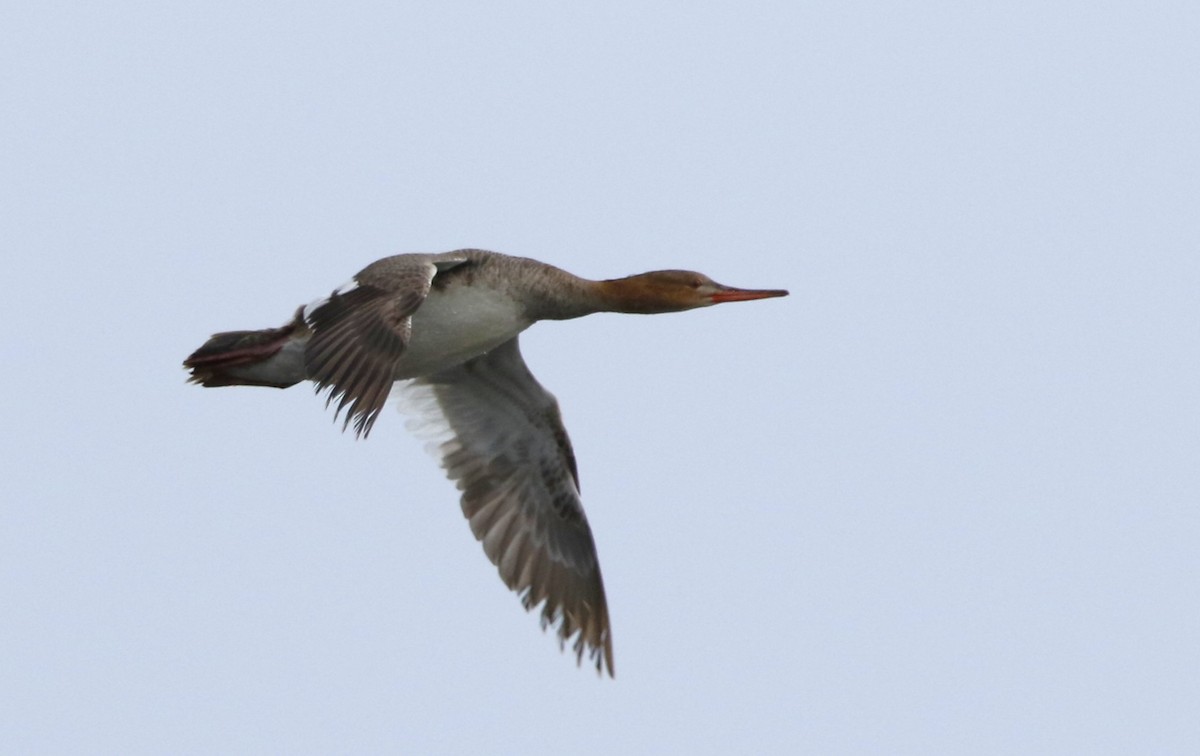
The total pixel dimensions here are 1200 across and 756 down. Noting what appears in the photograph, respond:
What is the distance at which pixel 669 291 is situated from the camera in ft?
36.5

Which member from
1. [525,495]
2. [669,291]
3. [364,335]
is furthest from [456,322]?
[525,495]

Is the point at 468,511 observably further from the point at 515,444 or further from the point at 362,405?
the point at 362,405

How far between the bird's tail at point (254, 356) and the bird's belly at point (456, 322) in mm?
643

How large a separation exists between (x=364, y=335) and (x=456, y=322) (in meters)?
1.18

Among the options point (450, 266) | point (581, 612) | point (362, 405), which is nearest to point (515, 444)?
point (581, 612)

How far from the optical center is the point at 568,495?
1262 centimetres

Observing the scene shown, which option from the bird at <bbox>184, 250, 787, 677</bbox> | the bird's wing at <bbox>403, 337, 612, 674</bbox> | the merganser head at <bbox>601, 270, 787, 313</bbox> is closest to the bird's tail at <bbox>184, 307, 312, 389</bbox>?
the bird at <bbox>184, 250, 787, 677</bbox>

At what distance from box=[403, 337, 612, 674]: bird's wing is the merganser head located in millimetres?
1528

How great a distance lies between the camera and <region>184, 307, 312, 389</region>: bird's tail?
10750mm

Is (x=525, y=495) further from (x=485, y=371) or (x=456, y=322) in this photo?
(x=456, y=322)

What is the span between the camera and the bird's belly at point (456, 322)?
1068cm

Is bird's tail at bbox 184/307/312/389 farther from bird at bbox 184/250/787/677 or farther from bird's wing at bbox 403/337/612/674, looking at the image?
bird's wing at bbox 403/337/612/674

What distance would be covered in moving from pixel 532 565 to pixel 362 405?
3511 millimetres

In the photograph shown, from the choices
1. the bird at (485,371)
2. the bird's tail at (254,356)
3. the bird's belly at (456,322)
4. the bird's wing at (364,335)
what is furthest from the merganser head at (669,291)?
the bird's tail at (254,356)
